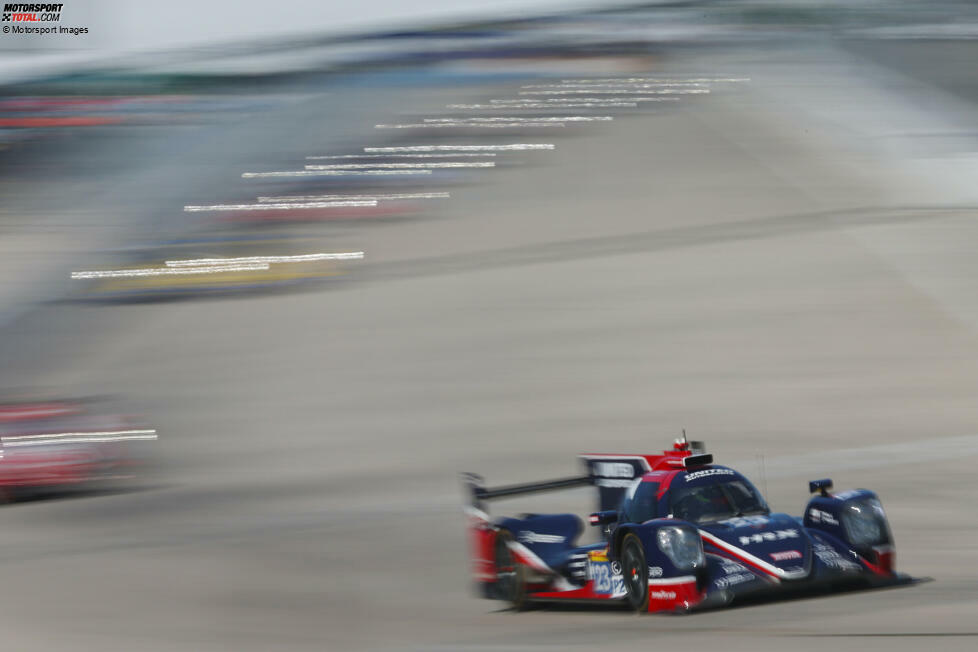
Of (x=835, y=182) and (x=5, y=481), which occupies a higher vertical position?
(x=835, y=182)

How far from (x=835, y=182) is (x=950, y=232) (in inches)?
Answer: 185

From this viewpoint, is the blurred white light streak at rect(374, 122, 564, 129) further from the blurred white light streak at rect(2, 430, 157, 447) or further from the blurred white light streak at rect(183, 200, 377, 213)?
the blurred white light streak at rect(2, 430, 157, 447)

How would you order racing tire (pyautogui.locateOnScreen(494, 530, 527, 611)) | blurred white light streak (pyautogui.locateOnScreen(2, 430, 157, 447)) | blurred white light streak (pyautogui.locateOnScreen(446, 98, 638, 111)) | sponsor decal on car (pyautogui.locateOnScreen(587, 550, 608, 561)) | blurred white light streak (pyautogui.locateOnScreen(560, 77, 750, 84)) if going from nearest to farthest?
sponsor decal on car (pyautogui.locateOnScreen(587, 550, 608, 561)) < racing tire (pyautogui.locateOnScreen(494, 530, 527, 611)) < blurred white light streak (pyautogui.locateOnScreen(2, 430, 157, 447)) < blurred white light streak (pyautogui.locateOnScreen(446, 98, 638, 111)) < blurred white light streak (pyautogui.locateOnScreen(560, 77, 750, 84))

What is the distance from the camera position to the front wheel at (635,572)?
7.51m


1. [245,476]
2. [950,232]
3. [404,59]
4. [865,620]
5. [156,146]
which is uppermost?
[404,59]

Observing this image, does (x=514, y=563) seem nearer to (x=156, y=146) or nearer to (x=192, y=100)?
(x=156, y=146)

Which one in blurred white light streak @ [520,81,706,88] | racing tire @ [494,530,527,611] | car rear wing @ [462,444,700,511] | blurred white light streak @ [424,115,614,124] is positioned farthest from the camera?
blurred white light streak @ [520,81,706,88]

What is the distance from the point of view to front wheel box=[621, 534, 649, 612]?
24.6 ft

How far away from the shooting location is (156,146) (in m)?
40.6

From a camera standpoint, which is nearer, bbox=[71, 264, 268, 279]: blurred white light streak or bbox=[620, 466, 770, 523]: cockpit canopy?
bbox=[620, 466, 770, 523]: cockpit canopy

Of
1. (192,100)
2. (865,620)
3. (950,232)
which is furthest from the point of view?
(192,100)

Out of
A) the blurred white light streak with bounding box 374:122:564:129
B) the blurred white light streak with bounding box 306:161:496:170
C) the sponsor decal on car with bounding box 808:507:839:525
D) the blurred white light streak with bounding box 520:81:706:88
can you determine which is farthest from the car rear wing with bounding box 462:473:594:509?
the blurred white light streak with bounding box 520:81:706:88

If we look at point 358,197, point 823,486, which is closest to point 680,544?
point 823,486

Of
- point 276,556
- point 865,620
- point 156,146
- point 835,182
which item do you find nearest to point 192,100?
point 156,146
